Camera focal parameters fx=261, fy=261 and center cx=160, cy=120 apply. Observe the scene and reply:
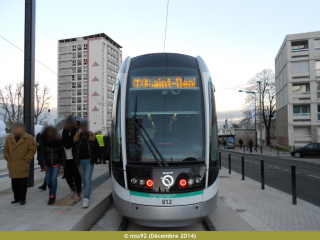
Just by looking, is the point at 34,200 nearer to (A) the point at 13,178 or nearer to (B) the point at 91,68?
(A) the point at 13,178

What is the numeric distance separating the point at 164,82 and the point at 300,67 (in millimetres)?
41918

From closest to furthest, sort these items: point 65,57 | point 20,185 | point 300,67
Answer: point 20,185 < point 300,67 < point 65,57

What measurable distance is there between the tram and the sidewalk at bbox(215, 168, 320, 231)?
4.39 ft

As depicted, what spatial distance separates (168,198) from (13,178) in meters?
3.41

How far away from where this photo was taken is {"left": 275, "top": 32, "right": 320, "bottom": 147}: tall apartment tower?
39.1 m

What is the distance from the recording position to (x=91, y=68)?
77062 millimetres

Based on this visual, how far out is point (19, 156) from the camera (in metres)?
5.35

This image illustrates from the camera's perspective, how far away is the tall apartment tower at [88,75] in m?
76.4

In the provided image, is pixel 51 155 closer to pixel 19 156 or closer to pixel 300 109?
pixel 19 156

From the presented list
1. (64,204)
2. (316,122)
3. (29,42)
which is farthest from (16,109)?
(316,122)

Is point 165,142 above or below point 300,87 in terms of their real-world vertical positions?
below

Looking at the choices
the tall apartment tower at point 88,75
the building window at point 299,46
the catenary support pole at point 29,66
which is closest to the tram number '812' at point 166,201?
the catenary support pole at point 29,66

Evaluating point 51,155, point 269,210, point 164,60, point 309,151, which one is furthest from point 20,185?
point 309,151

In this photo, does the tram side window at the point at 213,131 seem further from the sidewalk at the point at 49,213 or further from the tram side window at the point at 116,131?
the sidewalk at the point at 49,213
